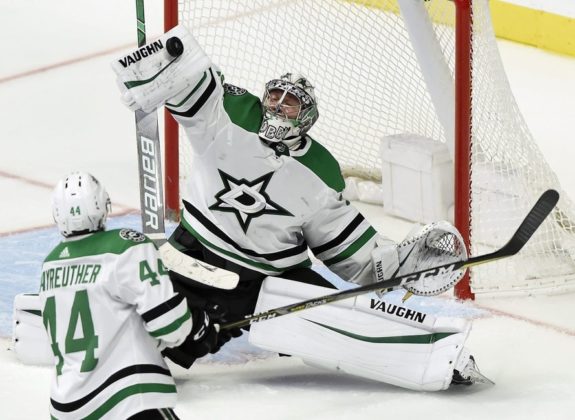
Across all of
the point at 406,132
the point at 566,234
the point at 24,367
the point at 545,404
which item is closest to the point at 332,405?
the point at 545,404

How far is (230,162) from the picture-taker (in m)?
4.47

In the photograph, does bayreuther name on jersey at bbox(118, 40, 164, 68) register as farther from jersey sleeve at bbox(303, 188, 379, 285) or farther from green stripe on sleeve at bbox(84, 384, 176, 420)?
green stripe on sleeve at bbox(84, 384, 176, 420)

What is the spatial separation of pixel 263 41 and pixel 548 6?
1.80 m

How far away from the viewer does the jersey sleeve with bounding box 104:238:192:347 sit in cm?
364

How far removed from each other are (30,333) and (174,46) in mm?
837

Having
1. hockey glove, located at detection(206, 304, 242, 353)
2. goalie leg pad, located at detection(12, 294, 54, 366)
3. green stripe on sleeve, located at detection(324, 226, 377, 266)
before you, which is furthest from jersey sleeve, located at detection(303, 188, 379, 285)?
goalie leg pad, located at detection(12, 294, 54, 366)

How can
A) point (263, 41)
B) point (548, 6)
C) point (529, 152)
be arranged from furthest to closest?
1. point (548, 6)
2. point (263, 41)
3. point (529, 152)

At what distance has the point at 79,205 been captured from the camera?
12.0ft

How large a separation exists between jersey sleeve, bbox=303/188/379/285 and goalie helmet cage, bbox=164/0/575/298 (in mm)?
571

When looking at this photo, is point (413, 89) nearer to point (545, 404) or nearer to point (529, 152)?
point (529, 152)

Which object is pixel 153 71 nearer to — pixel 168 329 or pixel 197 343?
pixel 197 343

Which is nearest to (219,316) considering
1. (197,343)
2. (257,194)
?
(197,343)

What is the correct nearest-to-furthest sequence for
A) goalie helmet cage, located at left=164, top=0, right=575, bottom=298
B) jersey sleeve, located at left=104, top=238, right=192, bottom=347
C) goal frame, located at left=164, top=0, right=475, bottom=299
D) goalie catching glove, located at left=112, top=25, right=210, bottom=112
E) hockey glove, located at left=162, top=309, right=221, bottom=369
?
jersey sleeve, located at left=104, top=238, right=192, bottom=347, hockey glove, located at left=162, top=309, right=221, bottom=369, goalie catching glove, located at left=112, top=25, right=210, bottom=112, goal frame, located at left=164, top=0, right=475, bottom=299, goalie helmet cage, located at left=164, top=0, right=575, bottom=298

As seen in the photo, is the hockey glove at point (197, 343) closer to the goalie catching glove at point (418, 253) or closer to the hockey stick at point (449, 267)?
the hockey stick at point (449, 267)
